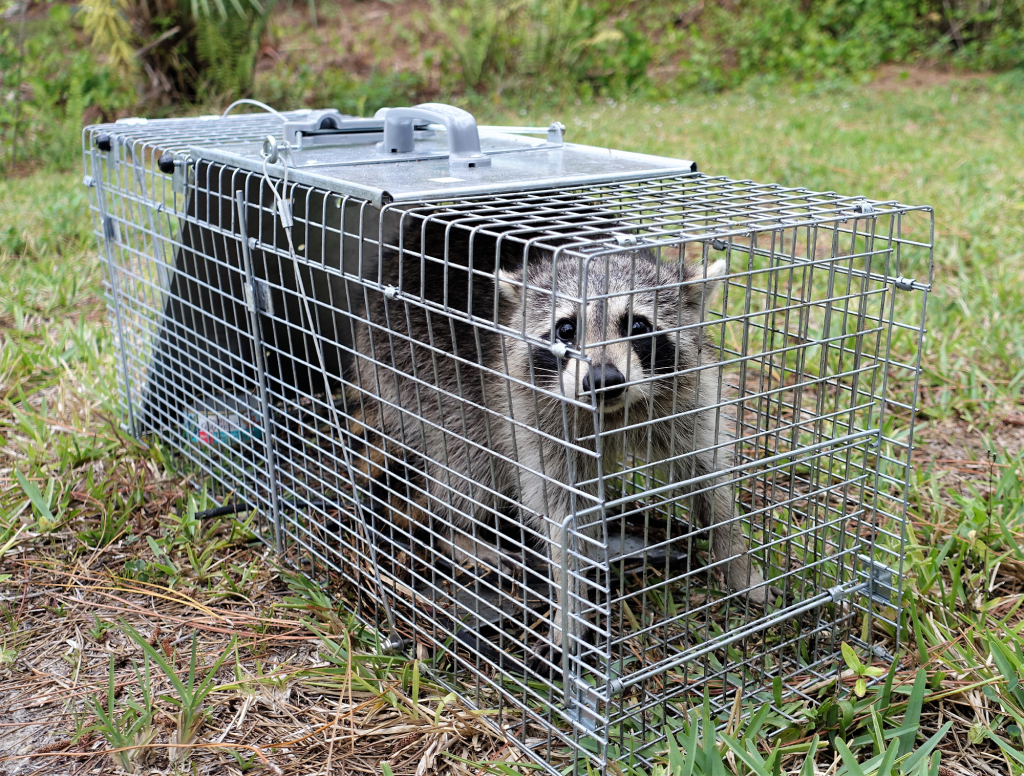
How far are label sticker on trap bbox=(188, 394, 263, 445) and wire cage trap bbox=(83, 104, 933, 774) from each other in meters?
0.02

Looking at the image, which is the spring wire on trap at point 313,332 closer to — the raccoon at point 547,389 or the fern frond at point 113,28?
the raccoon at point 547,389

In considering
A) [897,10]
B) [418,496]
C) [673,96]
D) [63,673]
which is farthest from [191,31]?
[897,10]

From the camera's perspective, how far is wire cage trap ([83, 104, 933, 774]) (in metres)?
1.88

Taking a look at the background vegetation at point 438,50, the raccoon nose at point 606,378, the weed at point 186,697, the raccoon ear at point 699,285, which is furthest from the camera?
the background vegetation at point 438,50

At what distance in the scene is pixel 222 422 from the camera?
9.70 feet

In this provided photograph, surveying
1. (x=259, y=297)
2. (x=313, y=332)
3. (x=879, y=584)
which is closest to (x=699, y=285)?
(x=879, y=584)

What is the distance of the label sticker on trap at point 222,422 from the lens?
2.83m

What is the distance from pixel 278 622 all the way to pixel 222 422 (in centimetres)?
80

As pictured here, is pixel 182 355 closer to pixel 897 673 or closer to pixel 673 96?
pixel 897 673

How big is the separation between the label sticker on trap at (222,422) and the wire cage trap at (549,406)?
0.6 inches

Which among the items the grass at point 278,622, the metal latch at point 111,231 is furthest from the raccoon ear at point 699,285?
the metal latch at point 111,231

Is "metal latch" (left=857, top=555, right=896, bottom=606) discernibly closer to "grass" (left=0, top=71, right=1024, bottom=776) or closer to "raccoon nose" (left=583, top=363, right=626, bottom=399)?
"grass" (left=0, top=71, right=1024, bottom=776)

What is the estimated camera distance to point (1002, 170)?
605 centimetres

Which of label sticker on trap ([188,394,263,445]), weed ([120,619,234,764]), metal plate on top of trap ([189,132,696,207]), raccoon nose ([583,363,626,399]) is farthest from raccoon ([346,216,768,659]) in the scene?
weed ([120,619,234,764])
